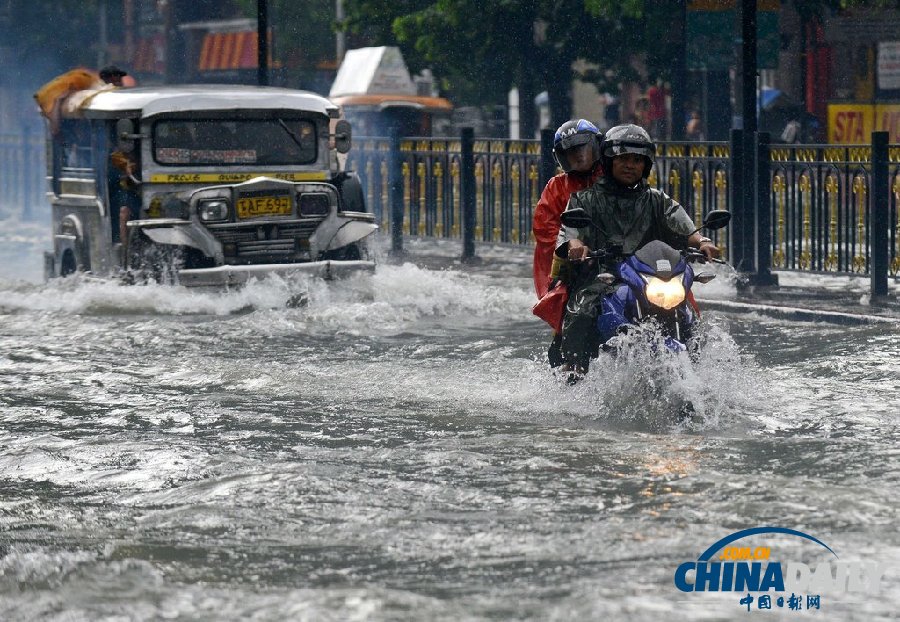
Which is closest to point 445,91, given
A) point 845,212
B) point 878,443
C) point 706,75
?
point 706,75

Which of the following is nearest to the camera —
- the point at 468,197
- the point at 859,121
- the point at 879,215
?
the point at 879,215

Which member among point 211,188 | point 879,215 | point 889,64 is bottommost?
point 879,215

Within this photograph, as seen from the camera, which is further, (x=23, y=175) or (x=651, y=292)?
(x=23, y=175)

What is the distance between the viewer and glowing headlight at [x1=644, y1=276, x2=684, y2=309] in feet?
26.8

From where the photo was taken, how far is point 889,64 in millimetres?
27844

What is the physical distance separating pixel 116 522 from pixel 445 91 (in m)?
28.2

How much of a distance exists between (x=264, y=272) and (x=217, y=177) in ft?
3.13

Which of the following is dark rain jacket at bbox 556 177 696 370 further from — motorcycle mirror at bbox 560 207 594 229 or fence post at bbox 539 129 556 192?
fence post at bbox 539 129 556 192

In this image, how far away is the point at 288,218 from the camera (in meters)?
14.6

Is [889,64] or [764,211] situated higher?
[889,64]

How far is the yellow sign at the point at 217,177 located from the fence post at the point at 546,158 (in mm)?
4152

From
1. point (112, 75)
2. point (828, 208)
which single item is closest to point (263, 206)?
point (112, 75)

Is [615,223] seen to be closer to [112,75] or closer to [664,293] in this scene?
[664,293]

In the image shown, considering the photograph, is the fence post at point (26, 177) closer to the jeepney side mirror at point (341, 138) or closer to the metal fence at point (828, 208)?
the jeepney side mirror at point (341, 138)
